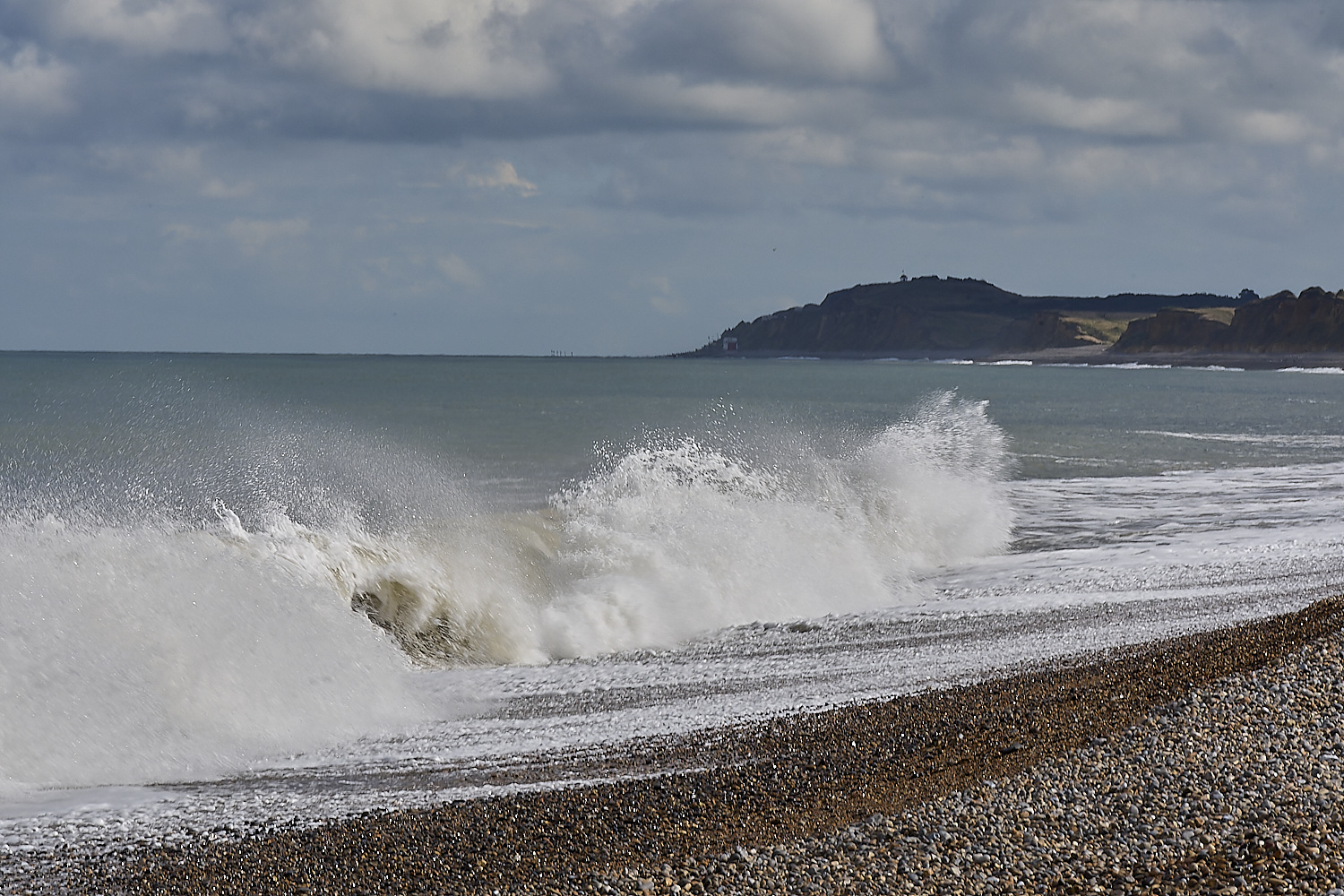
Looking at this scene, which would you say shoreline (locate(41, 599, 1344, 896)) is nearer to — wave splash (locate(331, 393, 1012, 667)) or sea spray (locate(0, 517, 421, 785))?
sea spray (locate(0, 517, 421, 785))

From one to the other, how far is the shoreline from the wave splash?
467cm

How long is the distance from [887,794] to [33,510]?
33.6 feet

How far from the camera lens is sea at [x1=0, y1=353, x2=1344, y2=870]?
812 centimetres

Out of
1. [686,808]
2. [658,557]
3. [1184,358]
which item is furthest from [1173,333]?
[686,808]

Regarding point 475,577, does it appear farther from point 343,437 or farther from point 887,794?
point 343,437

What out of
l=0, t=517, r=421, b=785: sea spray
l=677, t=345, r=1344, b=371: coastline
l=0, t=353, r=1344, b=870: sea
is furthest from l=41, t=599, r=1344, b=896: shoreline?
l=677, t=345, r=1344, b=371: coastline

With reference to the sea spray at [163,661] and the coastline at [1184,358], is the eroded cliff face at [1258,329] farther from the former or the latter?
the sea spray at [163,661]

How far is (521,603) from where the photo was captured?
13.3m

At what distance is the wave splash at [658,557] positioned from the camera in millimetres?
12703

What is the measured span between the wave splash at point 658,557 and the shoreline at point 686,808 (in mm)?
4669

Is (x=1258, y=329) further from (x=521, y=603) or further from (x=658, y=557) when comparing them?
(x=521, y=603)

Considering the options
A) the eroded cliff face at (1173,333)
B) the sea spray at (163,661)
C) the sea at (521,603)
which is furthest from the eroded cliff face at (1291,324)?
the sea spray at (163,661)

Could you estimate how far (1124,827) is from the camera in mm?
5902

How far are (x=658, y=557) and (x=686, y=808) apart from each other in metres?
7.99
